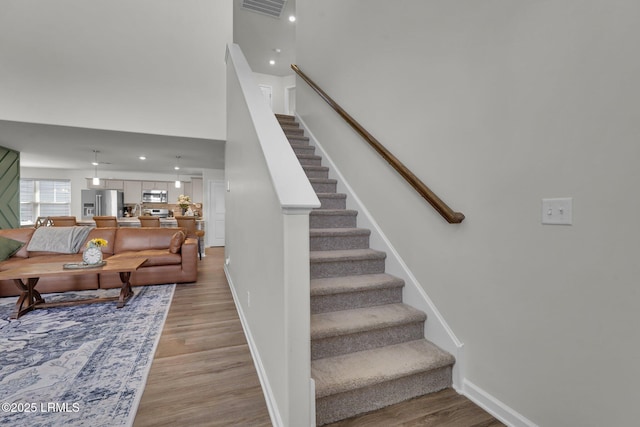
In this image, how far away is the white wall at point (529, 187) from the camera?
109cm

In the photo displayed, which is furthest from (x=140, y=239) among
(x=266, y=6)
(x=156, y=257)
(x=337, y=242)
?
(x=266, y=6)

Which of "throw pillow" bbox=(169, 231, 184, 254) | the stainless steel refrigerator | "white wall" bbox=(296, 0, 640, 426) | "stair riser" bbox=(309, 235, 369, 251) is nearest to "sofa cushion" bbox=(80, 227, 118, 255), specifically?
"throw pillow" bbox=(169, 231, 184, 254)

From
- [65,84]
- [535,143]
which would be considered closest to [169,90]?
[65,84]

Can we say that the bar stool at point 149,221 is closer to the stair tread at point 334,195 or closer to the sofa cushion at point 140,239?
the sofa cushion at point 140,239

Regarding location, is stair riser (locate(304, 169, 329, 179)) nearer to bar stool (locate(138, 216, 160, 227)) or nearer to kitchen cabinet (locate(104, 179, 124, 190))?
bar stool (locate(138, 216, 160, 227))

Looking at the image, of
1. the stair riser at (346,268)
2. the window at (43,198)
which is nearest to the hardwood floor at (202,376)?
the stair riser at (346,268)

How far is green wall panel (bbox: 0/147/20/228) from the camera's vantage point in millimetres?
5406

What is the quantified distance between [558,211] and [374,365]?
47.9 inches

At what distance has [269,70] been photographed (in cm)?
780

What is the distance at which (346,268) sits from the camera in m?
2.30

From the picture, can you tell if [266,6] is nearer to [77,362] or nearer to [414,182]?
[414,182]

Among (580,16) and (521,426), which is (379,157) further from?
(521,426)

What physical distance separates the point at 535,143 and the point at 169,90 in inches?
175

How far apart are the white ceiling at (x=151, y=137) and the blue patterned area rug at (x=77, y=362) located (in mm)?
2430
